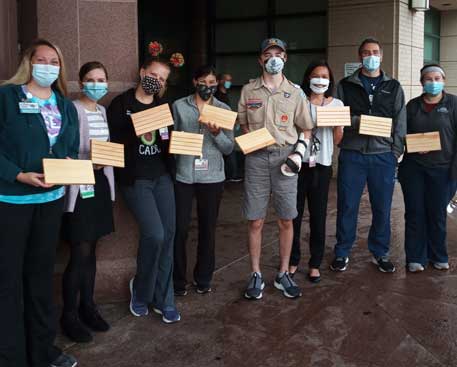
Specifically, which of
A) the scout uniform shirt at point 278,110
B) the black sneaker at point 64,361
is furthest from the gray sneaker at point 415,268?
the black sneaker at point 64,361

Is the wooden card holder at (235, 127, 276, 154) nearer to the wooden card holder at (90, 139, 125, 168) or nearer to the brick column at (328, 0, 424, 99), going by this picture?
the wooden card holder at (90, 139, 125, 168)

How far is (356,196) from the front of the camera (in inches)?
226

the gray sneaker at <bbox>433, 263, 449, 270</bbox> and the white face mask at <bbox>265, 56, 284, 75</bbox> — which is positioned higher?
the white face mask at <bbox>265, 56, 284, 75</bbox>

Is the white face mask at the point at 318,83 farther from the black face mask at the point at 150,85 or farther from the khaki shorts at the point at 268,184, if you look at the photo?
the black face mask at the point at 150,85

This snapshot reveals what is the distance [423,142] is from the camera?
5469 millimetres

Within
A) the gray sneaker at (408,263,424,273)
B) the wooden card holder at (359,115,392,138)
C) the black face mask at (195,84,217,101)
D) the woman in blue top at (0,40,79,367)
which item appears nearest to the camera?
the woman in blue top at (0,40,79,367)

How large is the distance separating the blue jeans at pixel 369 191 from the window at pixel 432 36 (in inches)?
397

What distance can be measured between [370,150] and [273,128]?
3.99ft

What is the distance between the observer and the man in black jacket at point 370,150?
5.51 m

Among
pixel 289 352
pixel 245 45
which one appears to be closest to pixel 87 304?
pixel 289 352

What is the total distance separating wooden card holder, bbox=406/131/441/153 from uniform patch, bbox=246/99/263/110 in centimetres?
157

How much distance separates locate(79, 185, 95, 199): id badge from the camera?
13.2ft

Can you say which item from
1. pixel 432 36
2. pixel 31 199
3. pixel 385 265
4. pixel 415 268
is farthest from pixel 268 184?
pixel 432 36

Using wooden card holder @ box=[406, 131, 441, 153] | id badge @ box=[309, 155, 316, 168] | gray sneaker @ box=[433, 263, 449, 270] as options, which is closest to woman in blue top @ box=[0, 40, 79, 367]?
id badge @ box=[309, 155, 316, 168]
